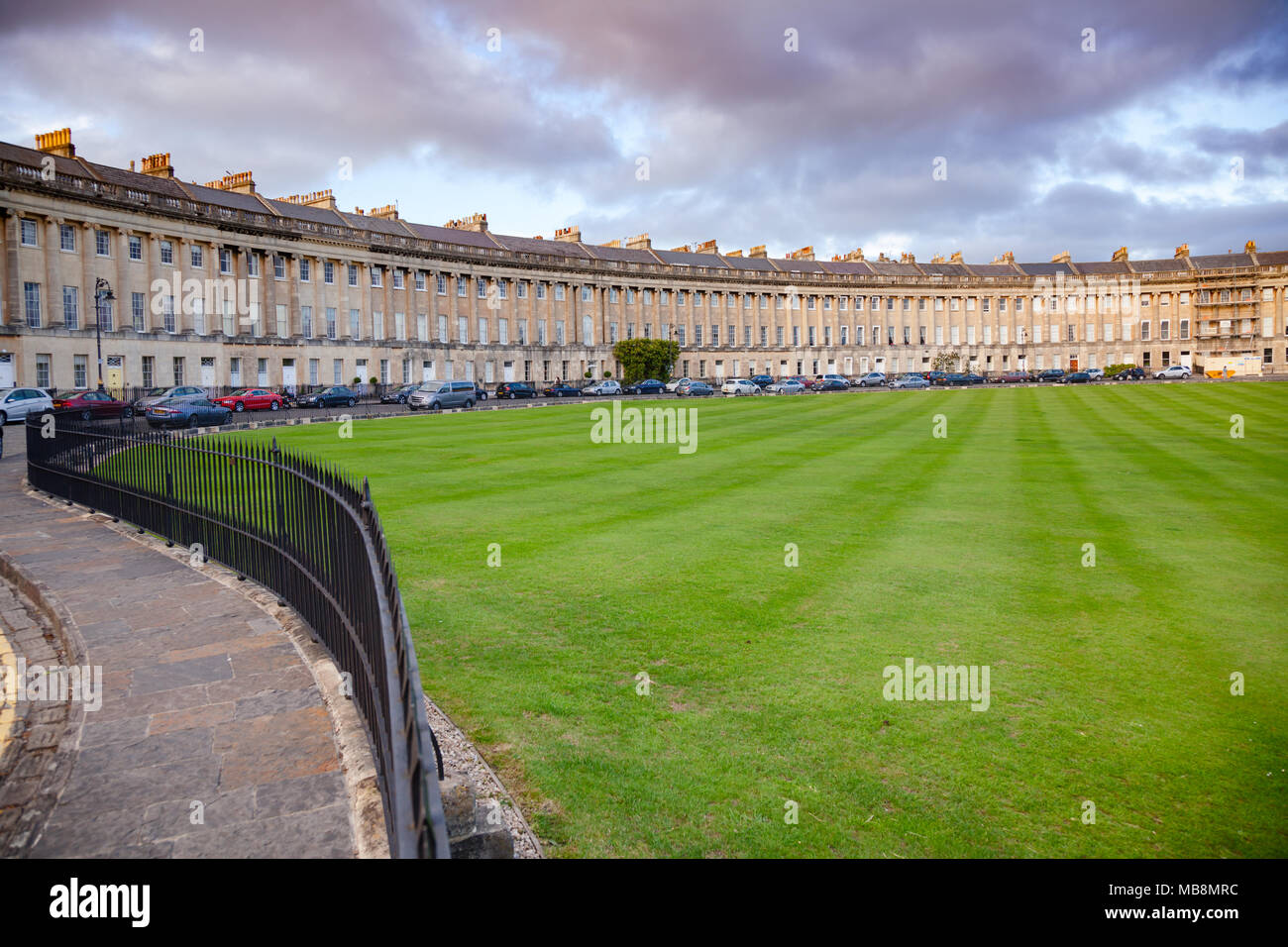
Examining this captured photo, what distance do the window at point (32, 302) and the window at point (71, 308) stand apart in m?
1.60

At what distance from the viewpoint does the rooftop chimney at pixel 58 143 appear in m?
55.8

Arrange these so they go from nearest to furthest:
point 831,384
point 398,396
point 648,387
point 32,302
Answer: point 32,302
point 398,396
point 648,387
point 831,384

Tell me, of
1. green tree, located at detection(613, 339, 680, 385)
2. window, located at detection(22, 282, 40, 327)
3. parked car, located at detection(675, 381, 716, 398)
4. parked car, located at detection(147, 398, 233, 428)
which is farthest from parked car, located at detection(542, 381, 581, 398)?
window, located at detection(22, 282, 40, 327)

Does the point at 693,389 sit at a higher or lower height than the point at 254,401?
higher

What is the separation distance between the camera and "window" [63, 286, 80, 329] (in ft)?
172

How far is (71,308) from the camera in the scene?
2080 inches

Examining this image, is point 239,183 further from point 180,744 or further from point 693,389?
point 180,744

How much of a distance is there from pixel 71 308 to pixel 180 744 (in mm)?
59674

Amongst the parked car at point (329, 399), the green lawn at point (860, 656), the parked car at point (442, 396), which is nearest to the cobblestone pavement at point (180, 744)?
the green lawn at point (860, 656)

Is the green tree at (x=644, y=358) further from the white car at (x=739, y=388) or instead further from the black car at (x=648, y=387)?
the white car at (x=739, y=388)

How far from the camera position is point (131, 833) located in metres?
4.30

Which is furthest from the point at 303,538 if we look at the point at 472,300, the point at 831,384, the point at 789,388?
the point at 472,300
